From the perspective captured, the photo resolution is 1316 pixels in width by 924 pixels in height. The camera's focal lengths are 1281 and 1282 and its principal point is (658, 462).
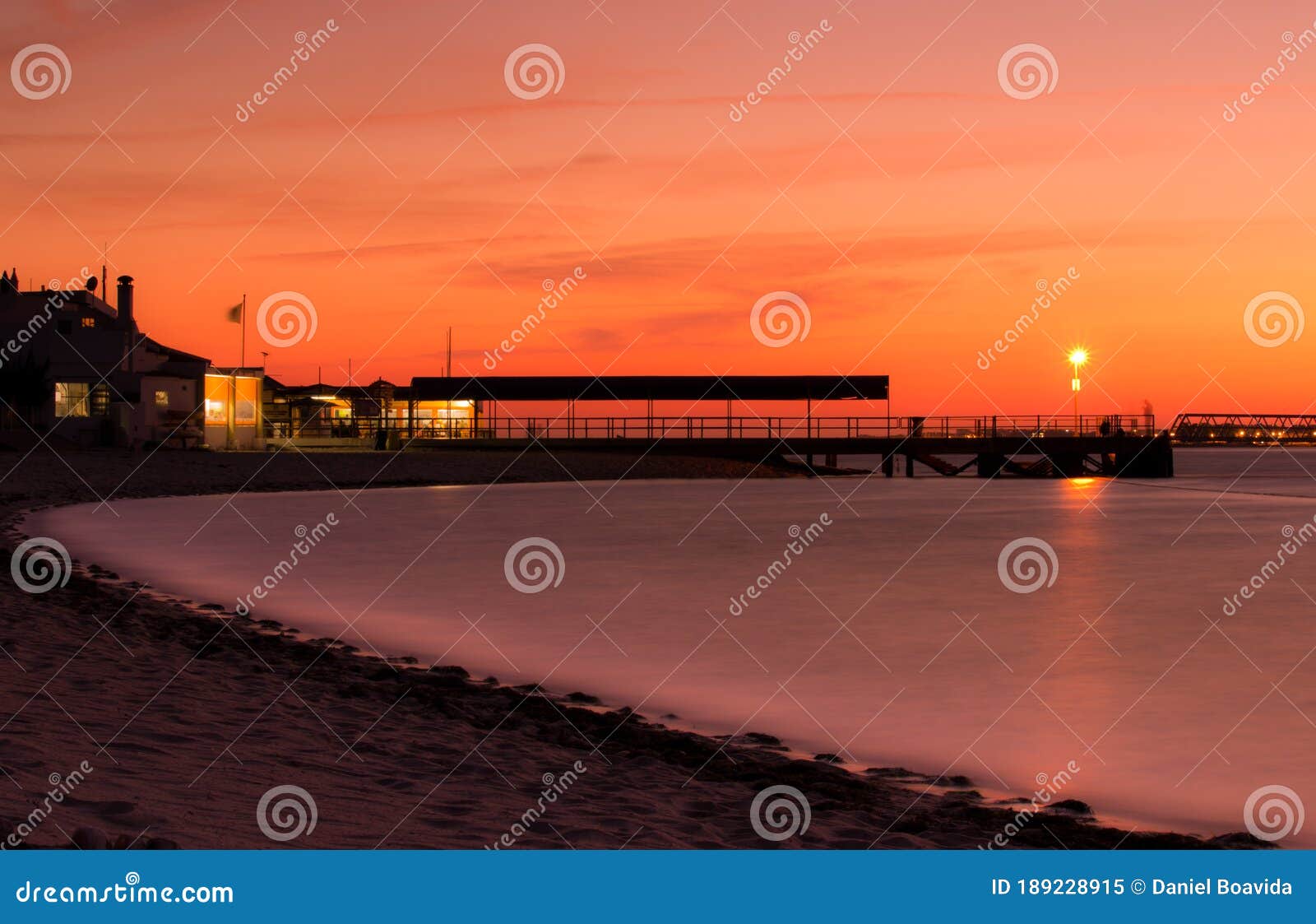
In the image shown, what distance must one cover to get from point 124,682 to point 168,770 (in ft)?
9.27

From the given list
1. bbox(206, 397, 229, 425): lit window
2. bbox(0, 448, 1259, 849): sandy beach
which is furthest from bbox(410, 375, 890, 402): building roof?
bbox(0, 448, 1259, 849): sandy beach

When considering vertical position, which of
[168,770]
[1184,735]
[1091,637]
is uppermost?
[1091,637]

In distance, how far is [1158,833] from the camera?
6918 millimetres

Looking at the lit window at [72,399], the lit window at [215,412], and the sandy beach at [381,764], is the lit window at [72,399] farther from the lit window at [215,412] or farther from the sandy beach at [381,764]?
the sandy beach at [381,764]

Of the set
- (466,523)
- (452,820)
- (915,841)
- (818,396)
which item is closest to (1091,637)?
(915,841)

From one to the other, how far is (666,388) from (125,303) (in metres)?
24.2

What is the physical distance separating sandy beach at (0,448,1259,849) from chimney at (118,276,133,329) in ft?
150

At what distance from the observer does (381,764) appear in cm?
732

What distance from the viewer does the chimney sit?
54031 millimetres

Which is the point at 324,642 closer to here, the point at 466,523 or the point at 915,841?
the point at 915,841

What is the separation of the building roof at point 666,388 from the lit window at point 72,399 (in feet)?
49.7

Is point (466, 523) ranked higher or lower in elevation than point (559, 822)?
higher

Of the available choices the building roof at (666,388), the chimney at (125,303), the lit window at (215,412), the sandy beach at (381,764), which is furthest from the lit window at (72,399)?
the sandy beach at (381,764)

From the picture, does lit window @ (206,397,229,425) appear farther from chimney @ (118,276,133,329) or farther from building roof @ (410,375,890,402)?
building roof @ (410,375,890,402)
